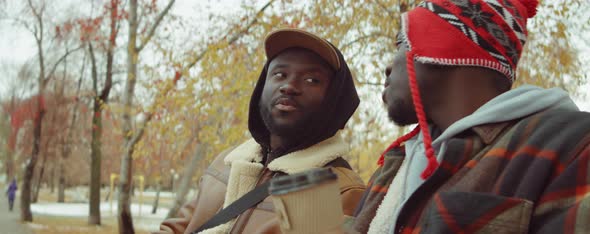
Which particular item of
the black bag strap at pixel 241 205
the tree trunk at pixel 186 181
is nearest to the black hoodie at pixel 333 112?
the black bag strap at pixel 241 205

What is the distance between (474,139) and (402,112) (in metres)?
0.31

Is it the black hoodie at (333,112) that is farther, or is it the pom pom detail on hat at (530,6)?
the black hoodie at (333,112)

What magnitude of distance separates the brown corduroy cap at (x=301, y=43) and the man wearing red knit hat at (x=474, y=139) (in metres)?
0.91

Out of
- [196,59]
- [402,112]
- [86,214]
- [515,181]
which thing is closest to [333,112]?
[402,112]

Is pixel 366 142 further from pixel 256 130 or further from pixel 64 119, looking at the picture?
pixel 64 119

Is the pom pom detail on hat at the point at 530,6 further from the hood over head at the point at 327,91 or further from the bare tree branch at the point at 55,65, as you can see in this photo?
the bare tree branch at the point at 55,65

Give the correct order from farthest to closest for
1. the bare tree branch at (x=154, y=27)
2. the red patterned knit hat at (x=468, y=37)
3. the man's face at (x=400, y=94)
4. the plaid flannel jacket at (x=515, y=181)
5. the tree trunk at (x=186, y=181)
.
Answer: the tree trunk at (x=186, y=181), the bare tree branch at (x=154, y=27), the man's face at (x=400, y=94), the red patterned knit hat at (x=468, y=37), the plaid flannel jacket at (x=515, y=181)

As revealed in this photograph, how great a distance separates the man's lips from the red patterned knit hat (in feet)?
3.29

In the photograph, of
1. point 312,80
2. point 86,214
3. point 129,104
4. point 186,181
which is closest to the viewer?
point 312,80

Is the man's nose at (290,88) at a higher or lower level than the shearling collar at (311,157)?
higher

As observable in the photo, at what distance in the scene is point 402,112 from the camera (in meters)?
1.92

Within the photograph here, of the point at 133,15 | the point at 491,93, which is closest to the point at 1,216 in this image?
the point at 133,15

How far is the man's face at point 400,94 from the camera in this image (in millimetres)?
1896

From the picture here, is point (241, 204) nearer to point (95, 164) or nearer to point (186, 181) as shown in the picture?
point (186, 181)
